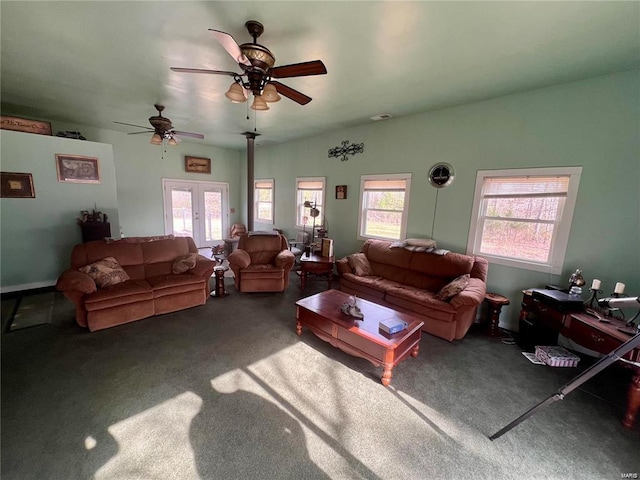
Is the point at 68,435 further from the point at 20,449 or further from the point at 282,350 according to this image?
the point at 282,350

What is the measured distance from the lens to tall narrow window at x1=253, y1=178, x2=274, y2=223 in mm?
6715

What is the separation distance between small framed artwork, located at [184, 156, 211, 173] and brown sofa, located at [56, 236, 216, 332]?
3.51 m

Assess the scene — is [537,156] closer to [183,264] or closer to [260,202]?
[183,264]

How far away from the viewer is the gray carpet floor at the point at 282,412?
1.52 metres

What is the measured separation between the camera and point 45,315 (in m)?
3.22

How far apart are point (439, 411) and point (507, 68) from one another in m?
3.26

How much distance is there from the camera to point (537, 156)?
301 cm

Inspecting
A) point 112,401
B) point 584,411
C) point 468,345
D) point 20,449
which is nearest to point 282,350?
point 112,401

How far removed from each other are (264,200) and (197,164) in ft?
6.67

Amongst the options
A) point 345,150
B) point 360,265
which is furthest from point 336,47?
point 360,265

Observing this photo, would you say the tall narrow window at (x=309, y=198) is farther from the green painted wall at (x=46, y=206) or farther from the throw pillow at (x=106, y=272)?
the green painted wall at (x=46, y=206)

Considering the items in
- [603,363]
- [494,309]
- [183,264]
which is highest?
[603,363]

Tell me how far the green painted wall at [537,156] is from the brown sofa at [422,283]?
0.42 meters

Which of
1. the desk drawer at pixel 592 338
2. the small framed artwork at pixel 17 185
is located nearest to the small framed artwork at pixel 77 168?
the small framed artwork at pixel 17 185
